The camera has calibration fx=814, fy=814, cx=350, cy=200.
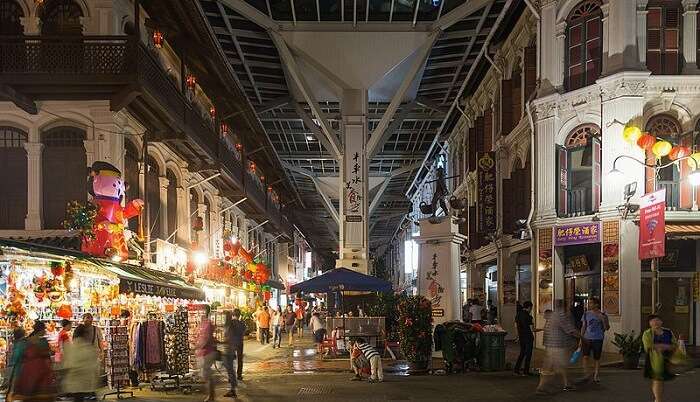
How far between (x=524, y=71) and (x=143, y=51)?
14518 millimetres

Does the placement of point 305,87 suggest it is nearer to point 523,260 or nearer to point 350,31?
point 350,31

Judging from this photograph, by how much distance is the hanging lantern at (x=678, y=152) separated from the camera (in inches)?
885

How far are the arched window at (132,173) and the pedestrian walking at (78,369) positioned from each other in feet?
32.8

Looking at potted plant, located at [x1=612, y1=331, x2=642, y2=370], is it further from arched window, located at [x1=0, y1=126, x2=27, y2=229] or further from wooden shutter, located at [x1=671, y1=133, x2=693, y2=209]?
arched window, located at [x1=0, y1=126, x2=27, y2=229]

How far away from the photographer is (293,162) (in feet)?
Answer: 176

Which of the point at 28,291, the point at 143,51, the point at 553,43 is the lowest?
the point at 28,291

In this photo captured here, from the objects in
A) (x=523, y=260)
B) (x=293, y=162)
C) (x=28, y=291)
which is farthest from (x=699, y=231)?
(x=293, y=162)

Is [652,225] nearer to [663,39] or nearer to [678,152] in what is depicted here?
[678,152]

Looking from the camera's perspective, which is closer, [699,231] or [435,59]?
[699,231]

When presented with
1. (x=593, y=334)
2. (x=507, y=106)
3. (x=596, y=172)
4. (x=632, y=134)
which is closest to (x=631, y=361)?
(x=593, y=334)

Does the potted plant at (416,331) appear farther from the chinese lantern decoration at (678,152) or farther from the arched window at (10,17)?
the arched window at (10,17)

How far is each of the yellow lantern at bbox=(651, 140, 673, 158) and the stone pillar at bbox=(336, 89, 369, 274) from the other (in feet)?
39.3

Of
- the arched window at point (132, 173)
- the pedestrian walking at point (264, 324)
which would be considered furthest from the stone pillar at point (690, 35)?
the pedestrian walking at point (264, 324)

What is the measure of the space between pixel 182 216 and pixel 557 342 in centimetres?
1699
